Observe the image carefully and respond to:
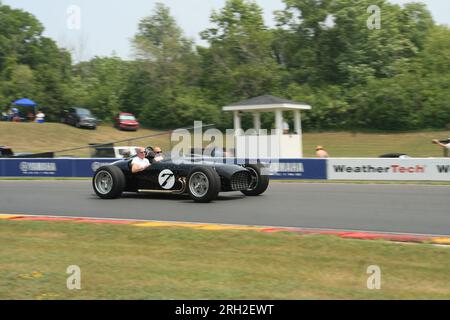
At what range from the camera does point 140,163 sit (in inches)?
512

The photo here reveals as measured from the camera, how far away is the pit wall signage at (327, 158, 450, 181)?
17969 mm

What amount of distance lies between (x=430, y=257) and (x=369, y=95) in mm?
35167

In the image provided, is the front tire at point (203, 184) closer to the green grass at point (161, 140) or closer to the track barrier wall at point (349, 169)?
the track barrier wall at point (349, 169)

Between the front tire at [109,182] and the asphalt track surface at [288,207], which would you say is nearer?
the asphalt track surface at [288,207]

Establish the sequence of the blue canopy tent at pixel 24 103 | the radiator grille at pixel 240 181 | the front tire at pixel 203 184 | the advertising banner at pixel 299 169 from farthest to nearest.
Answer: the blue canopy tent at pixel 24 103 → the advertising banner at pixel 299 169 → the radiator grille at pixel 240 181 → the front tire at pixel 203 184

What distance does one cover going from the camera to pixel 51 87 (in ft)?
165

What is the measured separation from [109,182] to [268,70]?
35.5m

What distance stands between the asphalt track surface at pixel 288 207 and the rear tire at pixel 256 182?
0.20 m

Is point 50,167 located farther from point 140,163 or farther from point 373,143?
point 373,143

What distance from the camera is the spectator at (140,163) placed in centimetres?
1296

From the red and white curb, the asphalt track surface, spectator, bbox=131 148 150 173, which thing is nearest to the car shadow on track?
the asphalt track surface

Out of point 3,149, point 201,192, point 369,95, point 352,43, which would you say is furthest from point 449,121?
point 201,192

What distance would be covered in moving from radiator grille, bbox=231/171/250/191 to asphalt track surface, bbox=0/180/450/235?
26 cm

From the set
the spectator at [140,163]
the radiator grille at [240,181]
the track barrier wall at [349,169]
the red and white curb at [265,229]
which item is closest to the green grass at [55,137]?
the track barrier wall at [349,169]
